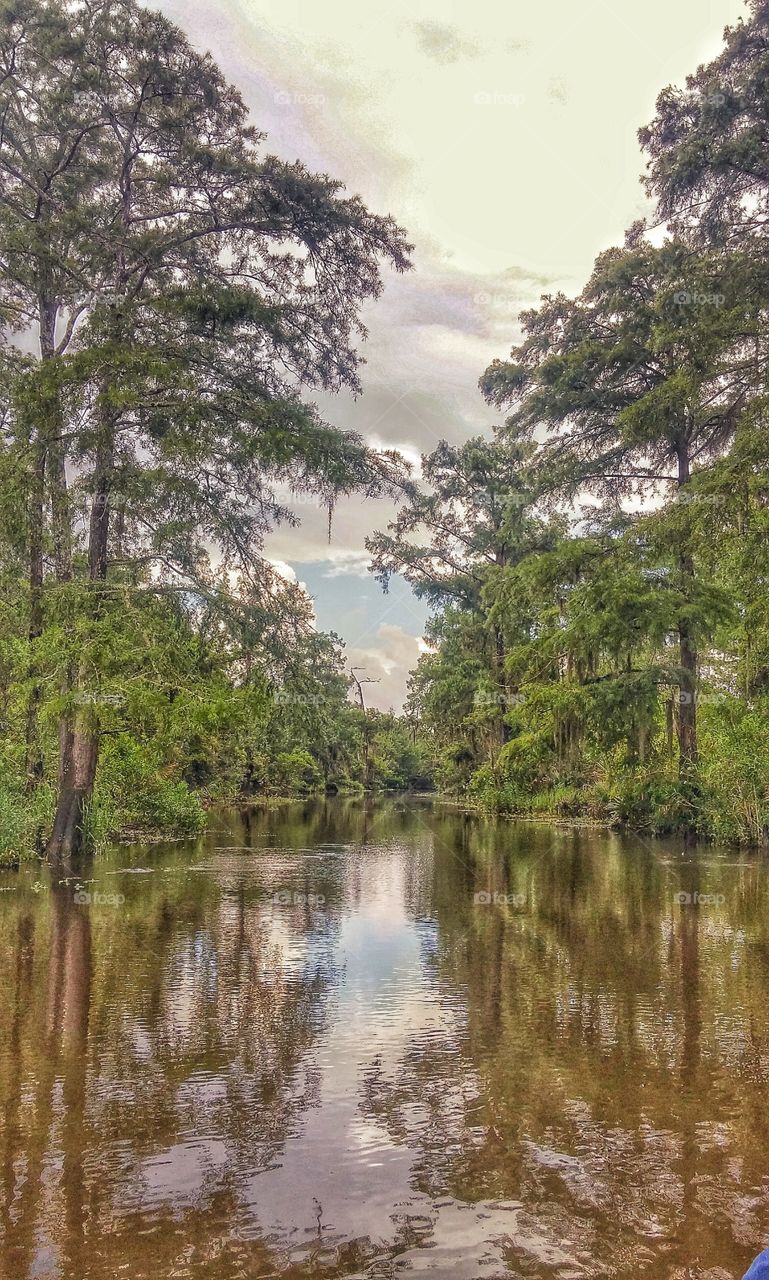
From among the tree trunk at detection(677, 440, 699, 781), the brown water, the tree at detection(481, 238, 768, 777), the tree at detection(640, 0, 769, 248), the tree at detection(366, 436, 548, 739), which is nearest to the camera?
the brown water

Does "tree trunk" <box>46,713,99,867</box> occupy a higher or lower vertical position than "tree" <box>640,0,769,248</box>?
lower

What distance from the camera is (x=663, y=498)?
21.8 metres

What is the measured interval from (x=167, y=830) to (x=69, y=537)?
9981 mm

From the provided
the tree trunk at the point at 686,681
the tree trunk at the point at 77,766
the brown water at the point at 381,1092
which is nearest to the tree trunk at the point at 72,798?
the tree trunk at the point at 77,766

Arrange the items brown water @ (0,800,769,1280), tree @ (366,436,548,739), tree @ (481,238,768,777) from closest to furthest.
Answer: brown water @ (0,800,769,1280), tree @ (481,238,768,777), tree @ (366,436,548,739)

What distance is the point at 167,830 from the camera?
22484 mm

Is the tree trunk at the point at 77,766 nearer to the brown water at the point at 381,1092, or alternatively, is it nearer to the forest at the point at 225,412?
the forest at the point at 225,412

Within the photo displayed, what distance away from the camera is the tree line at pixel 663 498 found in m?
12.6

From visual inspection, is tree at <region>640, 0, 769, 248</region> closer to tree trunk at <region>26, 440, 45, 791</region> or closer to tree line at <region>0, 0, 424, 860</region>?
tree line at <region>0, 0, 424, 860</region>

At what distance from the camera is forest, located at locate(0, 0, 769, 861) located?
12.7 meters

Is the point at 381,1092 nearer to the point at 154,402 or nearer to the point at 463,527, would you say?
the point at 154,402

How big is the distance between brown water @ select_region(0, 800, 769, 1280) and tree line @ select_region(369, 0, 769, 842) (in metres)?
7.31

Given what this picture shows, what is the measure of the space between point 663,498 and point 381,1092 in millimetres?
19239

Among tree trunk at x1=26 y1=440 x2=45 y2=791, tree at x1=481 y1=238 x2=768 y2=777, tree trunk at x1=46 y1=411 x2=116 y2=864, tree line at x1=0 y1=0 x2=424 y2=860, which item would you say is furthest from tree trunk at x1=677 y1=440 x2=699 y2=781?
tree trunk at x1=26 y1=440 x2=45 y2=791
